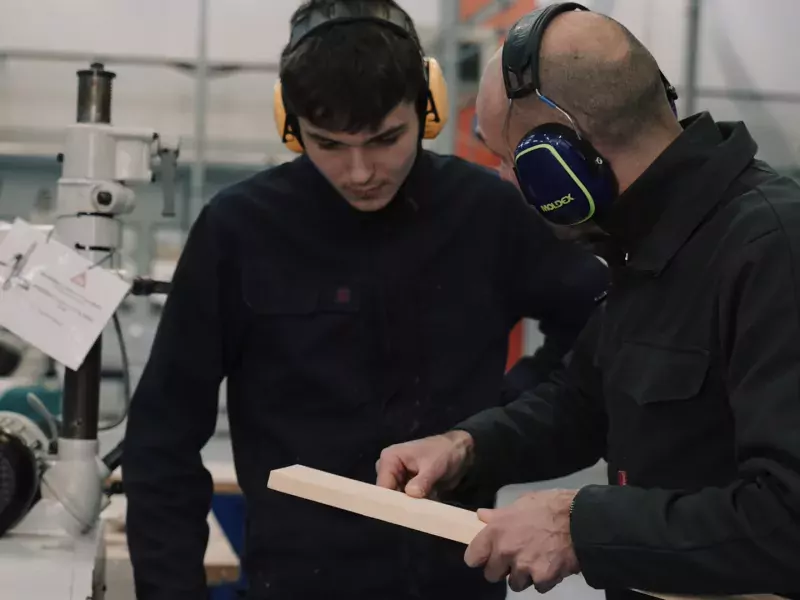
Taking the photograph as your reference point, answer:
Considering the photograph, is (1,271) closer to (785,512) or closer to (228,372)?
(228,372)

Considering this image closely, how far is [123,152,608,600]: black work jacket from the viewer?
130 centimetres

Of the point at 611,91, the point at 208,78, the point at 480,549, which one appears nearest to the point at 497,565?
the point at 480,549

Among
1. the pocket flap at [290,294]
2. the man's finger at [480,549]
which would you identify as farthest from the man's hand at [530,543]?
the pocket flap at [290,294]

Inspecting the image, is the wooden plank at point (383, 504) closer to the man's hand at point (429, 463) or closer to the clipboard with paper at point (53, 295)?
the man's hand at point (429, 463)

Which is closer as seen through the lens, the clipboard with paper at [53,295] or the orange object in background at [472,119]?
the clipboard with paper at [53,295]

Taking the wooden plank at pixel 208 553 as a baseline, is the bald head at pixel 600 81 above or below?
above

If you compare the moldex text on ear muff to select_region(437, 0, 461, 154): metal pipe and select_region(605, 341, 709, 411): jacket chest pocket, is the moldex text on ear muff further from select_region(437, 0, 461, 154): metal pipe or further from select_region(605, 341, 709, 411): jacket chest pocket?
select_region(437, 0, 461, 154): metal pipe

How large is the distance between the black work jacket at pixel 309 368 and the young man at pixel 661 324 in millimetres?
359

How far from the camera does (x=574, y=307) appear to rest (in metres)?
1.44

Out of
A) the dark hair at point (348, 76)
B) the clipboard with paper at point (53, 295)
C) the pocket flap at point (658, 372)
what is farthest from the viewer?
the clipboard with paper at point (53, 295)

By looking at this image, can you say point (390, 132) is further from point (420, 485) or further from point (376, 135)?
point (420, 485)

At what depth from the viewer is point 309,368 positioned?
1320mm

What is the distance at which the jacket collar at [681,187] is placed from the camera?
889 mm

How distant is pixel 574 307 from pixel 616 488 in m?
0.63
